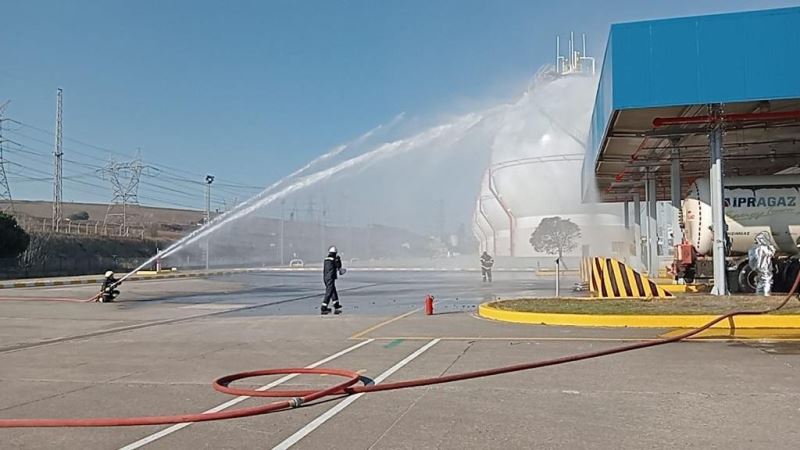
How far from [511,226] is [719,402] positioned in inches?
3641

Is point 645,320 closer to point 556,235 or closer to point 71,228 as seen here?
point 556,235

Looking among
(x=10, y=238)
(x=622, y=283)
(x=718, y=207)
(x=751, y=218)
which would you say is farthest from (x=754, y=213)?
(x=10, y=238)

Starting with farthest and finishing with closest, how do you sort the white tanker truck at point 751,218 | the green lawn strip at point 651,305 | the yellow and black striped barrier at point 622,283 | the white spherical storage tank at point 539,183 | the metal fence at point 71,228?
the white spherical storage tank at point 539,183, the metal fence at point 71,228, the white tanker truck at point 751,218, the yellow and black striped barrier at point 622,283, the green lawn strip at point 651,305

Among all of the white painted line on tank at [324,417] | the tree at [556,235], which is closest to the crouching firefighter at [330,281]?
the white painted line on tank at [324,417]

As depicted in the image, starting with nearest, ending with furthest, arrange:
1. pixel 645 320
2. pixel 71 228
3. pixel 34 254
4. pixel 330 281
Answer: pixel 645 320, pixel 330 281, pixel 34 254, pixel 71 228

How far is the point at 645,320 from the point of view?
13234mm

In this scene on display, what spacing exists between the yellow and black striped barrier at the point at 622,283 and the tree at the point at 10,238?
143 ft

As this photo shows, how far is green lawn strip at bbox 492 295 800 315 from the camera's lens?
45.3ft

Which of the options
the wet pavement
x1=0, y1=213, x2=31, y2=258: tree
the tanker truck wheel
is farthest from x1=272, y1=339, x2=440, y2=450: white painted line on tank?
x1=0, y1=213, x2=31, y2=258: tree

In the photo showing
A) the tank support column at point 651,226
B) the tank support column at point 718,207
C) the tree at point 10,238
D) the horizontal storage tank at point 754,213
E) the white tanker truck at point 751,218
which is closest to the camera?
the tank support column at point 718,207

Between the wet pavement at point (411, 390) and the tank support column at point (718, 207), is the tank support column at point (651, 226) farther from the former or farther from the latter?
the wet pavement at point (411, 390)

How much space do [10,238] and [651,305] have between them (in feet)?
153

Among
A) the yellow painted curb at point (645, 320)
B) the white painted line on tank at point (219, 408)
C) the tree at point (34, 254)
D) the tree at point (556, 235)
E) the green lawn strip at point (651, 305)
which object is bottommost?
the white painted line on tank at point (219, 408)

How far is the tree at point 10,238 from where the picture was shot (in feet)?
157
